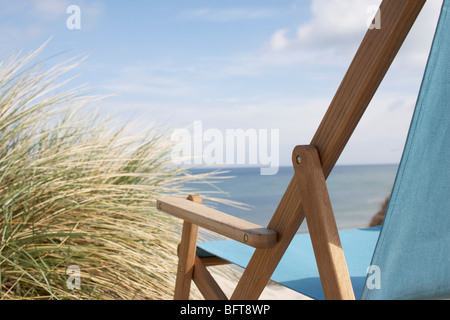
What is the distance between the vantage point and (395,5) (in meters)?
0.71

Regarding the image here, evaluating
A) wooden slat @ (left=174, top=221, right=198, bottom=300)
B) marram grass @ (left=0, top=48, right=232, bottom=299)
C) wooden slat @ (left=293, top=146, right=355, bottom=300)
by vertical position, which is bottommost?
wooden slat @ (left=293, top=146, right=355, bottom=300)

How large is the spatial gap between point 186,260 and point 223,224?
0.42 meters

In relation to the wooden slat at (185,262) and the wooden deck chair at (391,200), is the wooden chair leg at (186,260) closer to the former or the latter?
the wooden slat at (185,262)

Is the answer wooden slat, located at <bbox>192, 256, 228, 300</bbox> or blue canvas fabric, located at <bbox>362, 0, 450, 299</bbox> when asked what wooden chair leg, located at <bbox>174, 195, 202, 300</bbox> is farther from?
blue canvas fabric, located at <bbox>362, 0, 450, 299</bbox>

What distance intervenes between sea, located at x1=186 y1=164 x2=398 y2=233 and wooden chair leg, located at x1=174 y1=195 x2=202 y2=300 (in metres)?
12.2

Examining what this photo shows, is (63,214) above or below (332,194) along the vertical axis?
below

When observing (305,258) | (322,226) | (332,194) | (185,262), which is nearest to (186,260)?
(185,262)

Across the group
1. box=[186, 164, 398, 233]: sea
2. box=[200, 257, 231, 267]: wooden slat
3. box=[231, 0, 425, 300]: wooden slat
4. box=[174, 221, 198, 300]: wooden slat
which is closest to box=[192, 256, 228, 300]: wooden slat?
box=[174, 221, 198, 300]: wooden slat

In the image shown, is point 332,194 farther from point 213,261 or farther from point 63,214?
point 213,261

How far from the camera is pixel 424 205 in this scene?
2.65ft

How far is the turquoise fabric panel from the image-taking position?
1187 mm

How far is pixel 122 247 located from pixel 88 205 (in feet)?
0.81
